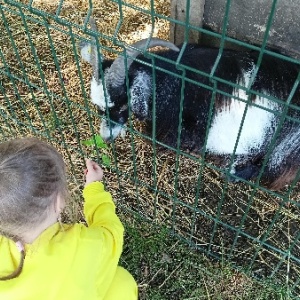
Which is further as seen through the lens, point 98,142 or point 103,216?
point 98,142

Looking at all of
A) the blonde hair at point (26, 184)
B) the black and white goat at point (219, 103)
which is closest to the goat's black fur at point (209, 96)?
the black and white goat at point (219, 103)

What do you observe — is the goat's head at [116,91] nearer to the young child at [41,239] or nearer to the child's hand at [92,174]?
the child's hand at [92,174]

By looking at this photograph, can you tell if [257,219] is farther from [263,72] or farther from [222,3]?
[222,3]

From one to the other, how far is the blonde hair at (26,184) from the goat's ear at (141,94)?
4.27 ft

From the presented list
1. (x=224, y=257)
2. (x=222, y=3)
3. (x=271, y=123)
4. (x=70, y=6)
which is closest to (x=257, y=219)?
(x=224, y=257)

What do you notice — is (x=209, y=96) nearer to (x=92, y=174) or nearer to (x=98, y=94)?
(x=98, y=94)

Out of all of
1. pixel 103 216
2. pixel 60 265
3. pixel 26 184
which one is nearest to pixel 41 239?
pixel 60 265

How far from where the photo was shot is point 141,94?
10.3ft

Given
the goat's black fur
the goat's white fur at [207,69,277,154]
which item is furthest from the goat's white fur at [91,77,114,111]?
the goat's white fur at [207,69,277,154]

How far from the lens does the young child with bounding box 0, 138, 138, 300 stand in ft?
5.75

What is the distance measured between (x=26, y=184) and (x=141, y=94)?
1516mm

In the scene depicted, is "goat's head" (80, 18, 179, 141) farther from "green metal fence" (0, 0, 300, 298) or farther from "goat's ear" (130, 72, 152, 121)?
"green metal fence" (0, 0, 300, 298)

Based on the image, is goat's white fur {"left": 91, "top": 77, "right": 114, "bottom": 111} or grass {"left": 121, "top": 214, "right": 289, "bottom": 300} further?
goat's white fur {"left": 91, "top": 77, "right": 114, "bottom": 111}

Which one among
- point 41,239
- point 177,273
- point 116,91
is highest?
point 41,239
